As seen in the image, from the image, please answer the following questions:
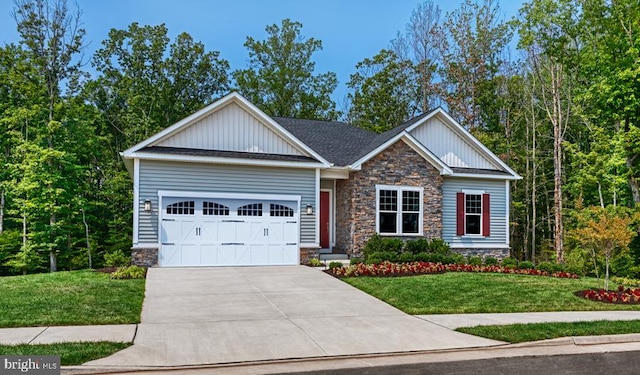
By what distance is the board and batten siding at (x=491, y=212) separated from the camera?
19.5 meters

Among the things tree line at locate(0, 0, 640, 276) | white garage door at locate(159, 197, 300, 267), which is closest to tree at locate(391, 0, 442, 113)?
tree line at locate(0, 0, 640, 276)

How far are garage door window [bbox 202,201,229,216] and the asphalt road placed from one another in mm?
A: 10436

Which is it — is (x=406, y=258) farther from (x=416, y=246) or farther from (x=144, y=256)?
(x=144, y=256)

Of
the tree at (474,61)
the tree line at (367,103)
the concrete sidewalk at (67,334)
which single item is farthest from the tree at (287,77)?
the concrete sidewalk at (67,334)

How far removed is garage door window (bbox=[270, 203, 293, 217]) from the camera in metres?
16.6

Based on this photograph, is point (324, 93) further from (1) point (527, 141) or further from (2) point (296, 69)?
(1) point (527, 141)

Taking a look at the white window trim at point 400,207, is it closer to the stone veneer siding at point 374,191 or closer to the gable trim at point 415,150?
the stone veneer siding at point 374,191

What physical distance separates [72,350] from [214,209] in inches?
375

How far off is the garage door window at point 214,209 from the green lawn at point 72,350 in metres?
9.00

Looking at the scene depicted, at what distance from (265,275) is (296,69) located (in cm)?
2520

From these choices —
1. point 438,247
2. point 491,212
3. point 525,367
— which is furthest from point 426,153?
point 525,367

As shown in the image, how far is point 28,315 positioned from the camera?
8695mm

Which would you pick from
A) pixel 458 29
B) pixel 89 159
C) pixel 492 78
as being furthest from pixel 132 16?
pixel 492 78

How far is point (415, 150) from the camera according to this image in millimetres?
18562
